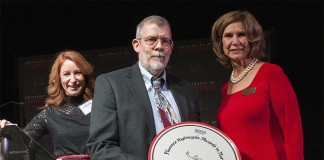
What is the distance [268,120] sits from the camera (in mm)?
2672

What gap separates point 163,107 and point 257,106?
1.78ft

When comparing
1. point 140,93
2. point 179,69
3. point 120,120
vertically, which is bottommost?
point 120,120

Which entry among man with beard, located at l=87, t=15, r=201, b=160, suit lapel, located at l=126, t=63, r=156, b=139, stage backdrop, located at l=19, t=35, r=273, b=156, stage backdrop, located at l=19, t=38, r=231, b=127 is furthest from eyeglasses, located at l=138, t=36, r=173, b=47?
stage backdrop, located at l=19, t=38, r=231, b=127

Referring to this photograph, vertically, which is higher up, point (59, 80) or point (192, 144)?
point (59, 80)

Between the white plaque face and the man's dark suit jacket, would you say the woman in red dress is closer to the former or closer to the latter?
the white plaque face

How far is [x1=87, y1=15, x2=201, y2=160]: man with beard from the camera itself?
2.34 metres

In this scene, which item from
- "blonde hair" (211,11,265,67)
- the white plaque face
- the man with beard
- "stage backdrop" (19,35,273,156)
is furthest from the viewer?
"stage backdrop" (19,35,273,156)

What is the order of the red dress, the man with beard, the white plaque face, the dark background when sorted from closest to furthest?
the white plaque face → the man with beard → the red dress → the dark background

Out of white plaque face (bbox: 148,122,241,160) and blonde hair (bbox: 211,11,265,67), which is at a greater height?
blonde hair (bbox: 211,11,265,67)

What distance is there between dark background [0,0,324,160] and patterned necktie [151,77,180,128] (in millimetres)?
2085

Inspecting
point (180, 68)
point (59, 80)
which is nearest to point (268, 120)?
point (59, 80)

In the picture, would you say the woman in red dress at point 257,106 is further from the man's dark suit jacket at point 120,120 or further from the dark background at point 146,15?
the dark background at point 146,15

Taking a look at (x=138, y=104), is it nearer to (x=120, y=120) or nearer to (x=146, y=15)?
(x=120, y=120)

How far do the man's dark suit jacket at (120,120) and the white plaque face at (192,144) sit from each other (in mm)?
156
